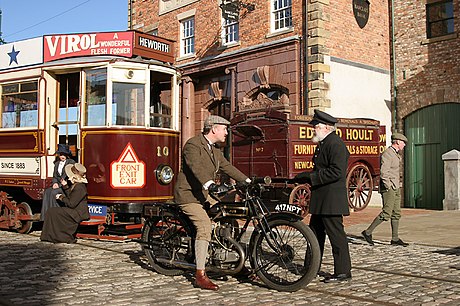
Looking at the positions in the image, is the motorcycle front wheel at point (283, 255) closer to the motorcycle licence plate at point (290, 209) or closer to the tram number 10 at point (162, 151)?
the motorcycle licence plate at point (290, 209)

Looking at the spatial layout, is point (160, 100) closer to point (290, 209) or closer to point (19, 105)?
point (19, 105)

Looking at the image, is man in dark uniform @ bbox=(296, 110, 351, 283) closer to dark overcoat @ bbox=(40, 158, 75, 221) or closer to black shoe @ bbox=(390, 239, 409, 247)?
black shoe @ bbox=(390, 239, 409, 247)

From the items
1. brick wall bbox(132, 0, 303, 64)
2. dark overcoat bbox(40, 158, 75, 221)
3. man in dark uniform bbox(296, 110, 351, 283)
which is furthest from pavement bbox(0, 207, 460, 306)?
brick wall bbox(132, 0, 303, 64)

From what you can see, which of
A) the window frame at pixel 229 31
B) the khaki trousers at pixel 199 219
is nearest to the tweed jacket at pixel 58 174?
the khaki trousers at pixel 199 219

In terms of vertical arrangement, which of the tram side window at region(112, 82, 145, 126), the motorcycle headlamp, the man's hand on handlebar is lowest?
the man's hand on handlebar

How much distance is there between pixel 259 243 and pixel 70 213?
4568 millimetres

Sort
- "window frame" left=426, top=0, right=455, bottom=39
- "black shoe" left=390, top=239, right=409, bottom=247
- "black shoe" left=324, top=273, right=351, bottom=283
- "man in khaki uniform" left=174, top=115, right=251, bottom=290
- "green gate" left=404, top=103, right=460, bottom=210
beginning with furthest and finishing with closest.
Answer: "window frame" left=426, top=0, right=455, bottom=39 → "green gate" left=404, top=103, right=460, bottom=210 → "black shoe" left=390, top=239, right=409, bottom=247 → "black shoe" left=324, top=273, right=351, bottom=283 → "man in khaki uniform" left=174, top=115, right=251, bottom=290

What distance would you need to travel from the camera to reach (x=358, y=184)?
50.5 ft

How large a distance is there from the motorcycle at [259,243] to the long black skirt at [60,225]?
351cm

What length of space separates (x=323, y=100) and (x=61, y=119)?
8.87 m

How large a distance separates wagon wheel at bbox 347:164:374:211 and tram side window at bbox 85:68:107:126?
770cm

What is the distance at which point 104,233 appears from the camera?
1036 cm

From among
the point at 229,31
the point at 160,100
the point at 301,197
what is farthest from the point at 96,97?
the point at 229,31

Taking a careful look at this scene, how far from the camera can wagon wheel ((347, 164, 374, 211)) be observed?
1524 centimetres
